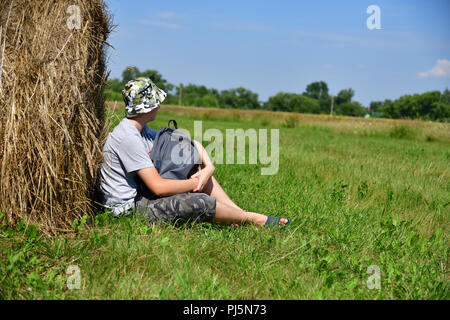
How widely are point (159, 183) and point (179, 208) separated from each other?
0.26m

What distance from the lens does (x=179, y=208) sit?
3.02 m

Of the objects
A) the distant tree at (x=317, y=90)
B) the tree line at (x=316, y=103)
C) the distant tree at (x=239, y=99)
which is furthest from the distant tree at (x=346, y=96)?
the distant tree at (x=239, y=99)

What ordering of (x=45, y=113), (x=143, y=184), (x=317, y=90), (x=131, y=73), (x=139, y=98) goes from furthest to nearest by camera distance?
(x=317, y=90) → (x=131, y=73) → (x=143, y=184) → (x=139, y=98) → (x=45, y=113)

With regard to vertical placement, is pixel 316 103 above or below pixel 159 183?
above

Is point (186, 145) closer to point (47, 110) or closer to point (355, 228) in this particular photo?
point (47, 110)

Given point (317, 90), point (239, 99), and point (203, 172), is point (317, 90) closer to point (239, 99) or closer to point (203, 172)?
point (239, 99)

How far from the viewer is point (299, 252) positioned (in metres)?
2.81

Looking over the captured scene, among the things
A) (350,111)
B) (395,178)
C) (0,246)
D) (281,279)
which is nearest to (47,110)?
(0,246)

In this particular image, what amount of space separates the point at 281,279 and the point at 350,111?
100 meters

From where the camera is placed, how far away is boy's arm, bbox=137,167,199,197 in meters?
3.01

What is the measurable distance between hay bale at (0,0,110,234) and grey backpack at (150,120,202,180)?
570 mm

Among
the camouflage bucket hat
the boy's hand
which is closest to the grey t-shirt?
the camouflage bucket hat

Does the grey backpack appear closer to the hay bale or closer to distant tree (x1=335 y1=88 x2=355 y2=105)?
the hay bale

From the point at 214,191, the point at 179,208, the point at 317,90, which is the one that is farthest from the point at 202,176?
the point at 317,90
